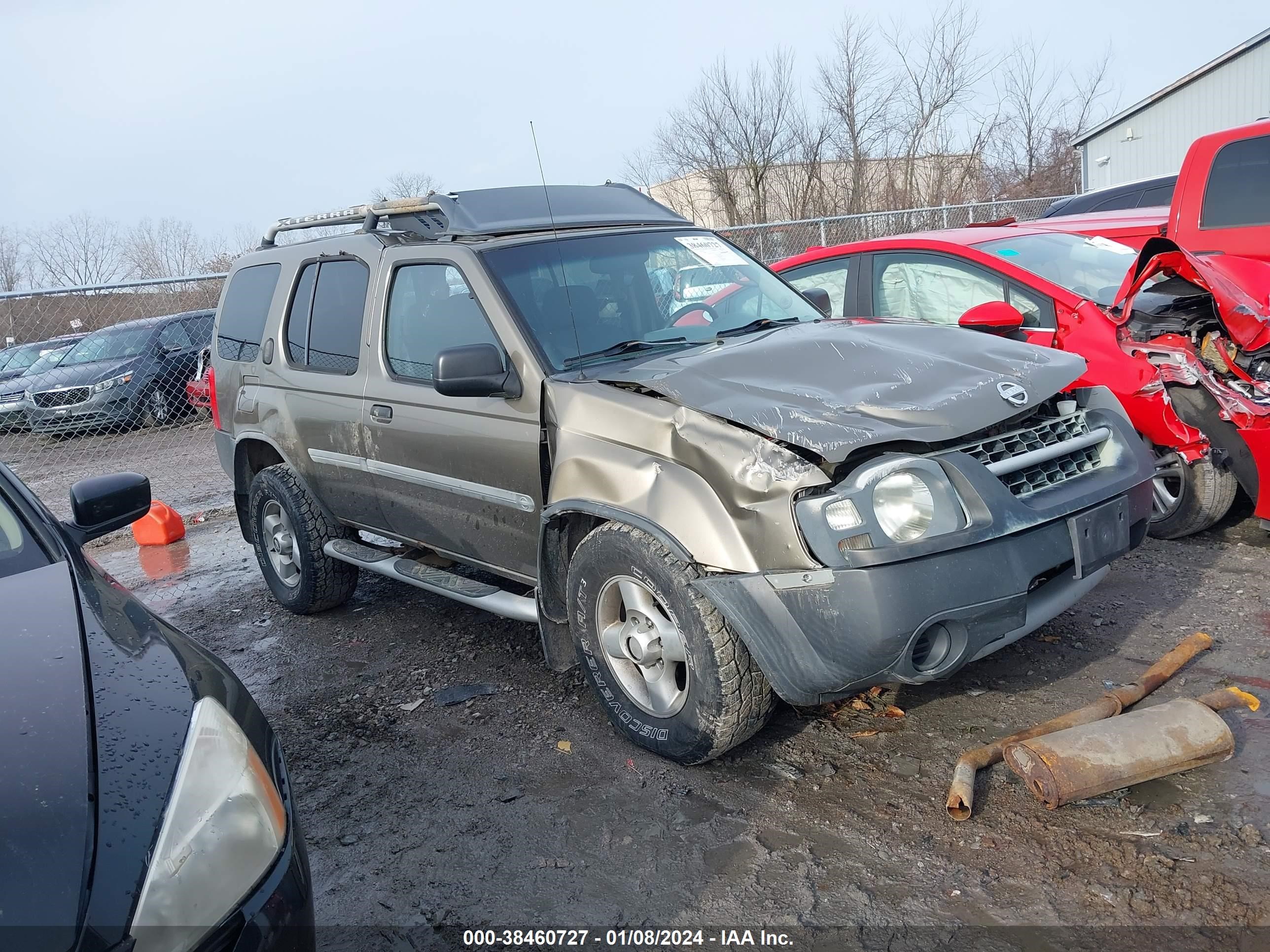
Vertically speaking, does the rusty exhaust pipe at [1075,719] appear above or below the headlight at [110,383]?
below

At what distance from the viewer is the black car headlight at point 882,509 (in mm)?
2773

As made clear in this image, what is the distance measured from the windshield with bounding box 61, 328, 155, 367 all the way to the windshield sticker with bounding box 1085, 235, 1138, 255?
11.7 m

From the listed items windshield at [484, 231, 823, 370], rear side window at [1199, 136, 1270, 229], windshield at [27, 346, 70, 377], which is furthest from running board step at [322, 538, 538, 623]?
windshield at [27, 346, 70, 377]

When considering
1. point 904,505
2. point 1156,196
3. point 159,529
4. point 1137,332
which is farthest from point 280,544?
point 1156,196

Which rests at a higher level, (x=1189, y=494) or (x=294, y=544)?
(x=294, y=544)

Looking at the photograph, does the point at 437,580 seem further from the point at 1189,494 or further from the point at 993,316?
the point at 1189,494

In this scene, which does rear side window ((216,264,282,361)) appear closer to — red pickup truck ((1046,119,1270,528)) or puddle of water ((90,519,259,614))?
puddle of water ((90,519,259,614))

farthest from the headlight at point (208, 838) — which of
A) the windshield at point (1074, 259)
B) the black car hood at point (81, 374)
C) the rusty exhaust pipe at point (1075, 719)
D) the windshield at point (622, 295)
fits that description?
the black car hood at point (81, 374)

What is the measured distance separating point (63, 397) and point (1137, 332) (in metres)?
12.8

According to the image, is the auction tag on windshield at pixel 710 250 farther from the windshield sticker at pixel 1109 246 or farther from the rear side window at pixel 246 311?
the windshield sticker at pixel 1109 246

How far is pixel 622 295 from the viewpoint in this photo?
159 inches

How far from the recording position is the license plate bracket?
10.0ft

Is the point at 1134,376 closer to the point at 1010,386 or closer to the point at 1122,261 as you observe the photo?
the point at 1122,261

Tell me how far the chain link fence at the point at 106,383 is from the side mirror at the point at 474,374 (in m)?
9.04
